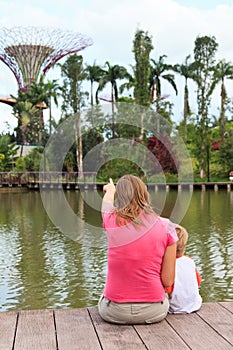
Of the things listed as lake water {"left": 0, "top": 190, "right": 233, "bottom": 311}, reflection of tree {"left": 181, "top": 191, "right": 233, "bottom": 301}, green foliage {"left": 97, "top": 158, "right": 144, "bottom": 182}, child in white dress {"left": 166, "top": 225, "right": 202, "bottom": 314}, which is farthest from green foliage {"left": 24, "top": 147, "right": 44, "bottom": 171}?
child in white dress {"left": 166, "top": 225, "right": 202, "bottom": 314}

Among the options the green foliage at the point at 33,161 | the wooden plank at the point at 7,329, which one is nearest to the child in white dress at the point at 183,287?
the wooden plank at the point at 7,329

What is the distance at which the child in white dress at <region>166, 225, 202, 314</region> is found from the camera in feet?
13.0

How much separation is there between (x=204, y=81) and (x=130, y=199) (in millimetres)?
34388

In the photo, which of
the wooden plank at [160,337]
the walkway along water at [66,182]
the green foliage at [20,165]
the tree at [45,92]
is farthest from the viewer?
the tree at [45,92]

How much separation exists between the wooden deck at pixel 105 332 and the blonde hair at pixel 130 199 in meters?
0.71

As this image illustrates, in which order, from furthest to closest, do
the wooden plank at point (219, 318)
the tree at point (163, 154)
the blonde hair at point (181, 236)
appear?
the tree at point (163, 154), the blonde hair at point (181, 236), the wooden plank at point (219, 318)

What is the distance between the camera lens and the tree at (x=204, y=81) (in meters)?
36.4

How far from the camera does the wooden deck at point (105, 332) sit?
3.30 meters

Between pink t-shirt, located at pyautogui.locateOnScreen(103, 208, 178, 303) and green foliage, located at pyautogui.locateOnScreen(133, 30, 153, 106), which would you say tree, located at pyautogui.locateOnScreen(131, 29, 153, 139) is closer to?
green foliage, located at pyautogui.locateOnScreen(133, 30, 153, 106)

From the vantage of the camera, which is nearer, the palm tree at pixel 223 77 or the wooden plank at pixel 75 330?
the wooden plank at pixel 75 330

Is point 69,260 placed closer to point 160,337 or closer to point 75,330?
point 75,330

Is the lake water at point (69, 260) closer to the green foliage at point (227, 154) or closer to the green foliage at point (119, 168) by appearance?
the green foliage at point (119, 168)

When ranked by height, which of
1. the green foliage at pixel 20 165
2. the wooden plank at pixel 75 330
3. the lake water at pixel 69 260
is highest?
the green foliage at pixel 20 165

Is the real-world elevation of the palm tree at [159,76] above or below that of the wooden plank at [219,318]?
above
